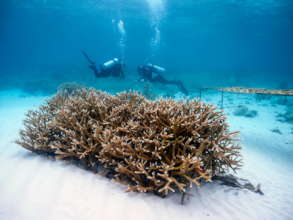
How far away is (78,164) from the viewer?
384cm

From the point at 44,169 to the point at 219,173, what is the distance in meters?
3.79

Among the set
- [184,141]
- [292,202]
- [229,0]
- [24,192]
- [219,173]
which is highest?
[229,0]

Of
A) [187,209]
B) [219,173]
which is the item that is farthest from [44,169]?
[219,173]

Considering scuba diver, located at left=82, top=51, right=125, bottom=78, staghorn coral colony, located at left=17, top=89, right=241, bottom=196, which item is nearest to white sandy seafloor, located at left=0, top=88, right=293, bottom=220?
staghorn coral colony, located at left=17, top=89, right=241, bottom=196

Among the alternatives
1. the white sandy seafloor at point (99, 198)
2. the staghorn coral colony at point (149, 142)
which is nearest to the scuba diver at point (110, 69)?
the staghorn coral colony at point (149, 142)

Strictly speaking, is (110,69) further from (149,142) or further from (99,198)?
(99,198)

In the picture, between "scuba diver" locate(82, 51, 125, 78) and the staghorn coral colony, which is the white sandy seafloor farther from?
"scuba diver" locate(82, 51, 125, 78)

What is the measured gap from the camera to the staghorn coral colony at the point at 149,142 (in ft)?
9.36

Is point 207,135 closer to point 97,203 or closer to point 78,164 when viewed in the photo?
point 97,203

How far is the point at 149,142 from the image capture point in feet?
9.59

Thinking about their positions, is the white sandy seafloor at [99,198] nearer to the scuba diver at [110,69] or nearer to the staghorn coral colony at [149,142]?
the staghorn coral colony at [149,142]

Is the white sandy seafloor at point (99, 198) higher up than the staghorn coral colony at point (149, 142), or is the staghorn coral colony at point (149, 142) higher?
the staghorn coral colony at point (149, 142)

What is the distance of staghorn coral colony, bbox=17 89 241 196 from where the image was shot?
9.36 ft

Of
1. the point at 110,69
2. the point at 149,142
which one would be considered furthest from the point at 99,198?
the point at 110,69
